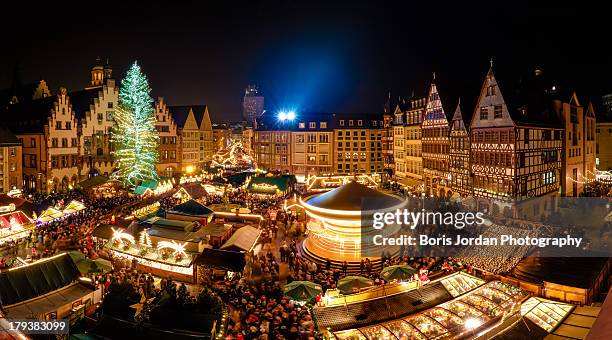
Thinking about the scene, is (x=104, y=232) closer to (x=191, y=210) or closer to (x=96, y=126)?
(x=191, y=210)

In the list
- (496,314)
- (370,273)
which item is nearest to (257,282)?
(370,273)

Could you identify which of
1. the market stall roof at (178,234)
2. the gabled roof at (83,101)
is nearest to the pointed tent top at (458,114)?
the market stall roof at (178,234)

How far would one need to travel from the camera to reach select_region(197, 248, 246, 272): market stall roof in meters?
17.9

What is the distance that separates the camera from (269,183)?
41344mm

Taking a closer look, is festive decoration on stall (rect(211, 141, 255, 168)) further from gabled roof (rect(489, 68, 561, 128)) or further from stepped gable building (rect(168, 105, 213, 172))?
gabled roof (rect(489, 68, 561, 128))

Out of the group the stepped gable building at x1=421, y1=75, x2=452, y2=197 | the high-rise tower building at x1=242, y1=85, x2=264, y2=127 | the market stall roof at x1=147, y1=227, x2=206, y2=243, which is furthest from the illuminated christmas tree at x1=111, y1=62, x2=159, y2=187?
the high-rise tower building at x1=242, y1=85, x2=264, y2=127

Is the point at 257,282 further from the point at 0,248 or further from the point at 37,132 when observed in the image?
the point at 37,132

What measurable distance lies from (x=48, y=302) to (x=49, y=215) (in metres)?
15.1

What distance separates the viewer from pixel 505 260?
17.2 m

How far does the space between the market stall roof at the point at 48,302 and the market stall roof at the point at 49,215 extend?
13.8m

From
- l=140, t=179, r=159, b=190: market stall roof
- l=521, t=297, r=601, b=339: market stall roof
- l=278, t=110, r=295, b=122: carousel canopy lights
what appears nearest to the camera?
l=521, t=297, r=601, b=339: market stall roof

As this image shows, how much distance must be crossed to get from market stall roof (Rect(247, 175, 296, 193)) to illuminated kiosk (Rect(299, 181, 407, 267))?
17605mm

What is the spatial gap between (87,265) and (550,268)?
64.5ft

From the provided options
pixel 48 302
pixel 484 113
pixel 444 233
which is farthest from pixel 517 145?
pixel 48 302
